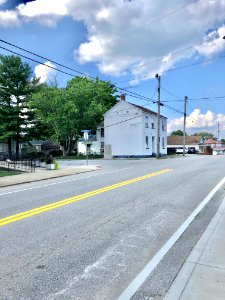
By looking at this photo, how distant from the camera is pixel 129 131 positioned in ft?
175

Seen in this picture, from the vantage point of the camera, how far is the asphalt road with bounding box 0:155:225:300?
15.2 feet

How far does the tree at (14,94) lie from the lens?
4900 cm

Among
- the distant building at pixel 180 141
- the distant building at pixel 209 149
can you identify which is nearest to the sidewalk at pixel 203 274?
the distant building at pixel 209 149

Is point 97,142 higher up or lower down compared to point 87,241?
higher up

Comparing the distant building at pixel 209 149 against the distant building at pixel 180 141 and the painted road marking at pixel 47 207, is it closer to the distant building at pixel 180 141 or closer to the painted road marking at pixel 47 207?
the distant building at pixel 180 141

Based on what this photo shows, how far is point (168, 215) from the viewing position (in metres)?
9.16

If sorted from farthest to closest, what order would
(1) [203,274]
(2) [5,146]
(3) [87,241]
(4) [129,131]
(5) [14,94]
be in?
(2) [5,146]
(4) [129,131]
(5) [14,94]
(3) [87,241]
(1) [203,274]

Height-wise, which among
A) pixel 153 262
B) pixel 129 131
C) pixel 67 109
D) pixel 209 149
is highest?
pixel 67 109

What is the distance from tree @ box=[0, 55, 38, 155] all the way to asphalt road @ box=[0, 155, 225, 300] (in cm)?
3868

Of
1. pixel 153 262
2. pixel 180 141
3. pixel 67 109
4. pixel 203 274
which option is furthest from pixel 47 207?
pixel 180 141

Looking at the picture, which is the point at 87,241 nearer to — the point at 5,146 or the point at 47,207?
the point at 47,207

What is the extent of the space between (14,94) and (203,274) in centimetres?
4892

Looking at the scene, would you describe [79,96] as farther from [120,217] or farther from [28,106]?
[120,217]

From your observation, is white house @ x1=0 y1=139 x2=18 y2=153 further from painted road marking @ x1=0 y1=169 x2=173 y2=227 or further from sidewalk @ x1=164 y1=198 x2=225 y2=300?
sidewalk @ x1=164 y1=198 x2=225 y2=300
